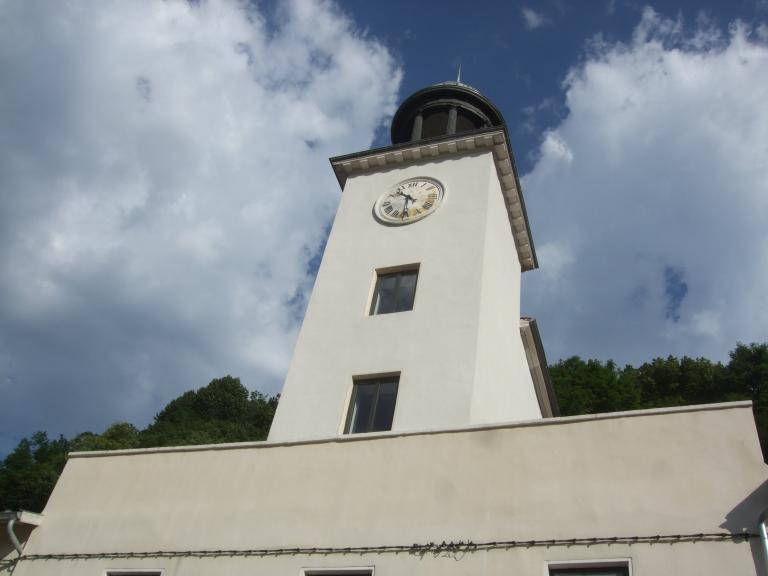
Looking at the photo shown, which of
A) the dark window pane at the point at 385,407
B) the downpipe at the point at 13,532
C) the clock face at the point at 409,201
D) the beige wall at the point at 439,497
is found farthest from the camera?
the clock face at the point at 409,201

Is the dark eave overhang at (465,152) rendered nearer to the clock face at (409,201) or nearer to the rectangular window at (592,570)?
the clock face at (409,201)

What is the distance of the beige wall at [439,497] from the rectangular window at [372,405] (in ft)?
8.08

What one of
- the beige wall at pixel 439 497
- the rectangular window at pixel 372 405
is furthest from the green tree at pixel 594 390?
the beige wall at pixel 439 497

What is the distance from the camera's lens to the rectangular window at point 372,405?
586 inches

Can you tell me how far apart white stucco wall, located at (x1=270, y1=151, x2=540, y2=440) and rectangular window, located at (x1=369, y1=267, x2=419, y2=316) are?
0.80 ft

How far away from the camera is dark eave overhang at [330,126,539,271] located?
20562 mm

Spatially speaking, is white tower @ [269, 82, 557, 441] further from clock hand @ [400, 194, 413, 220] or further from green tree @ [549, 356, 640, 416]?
green tree @ [549, 356, 640, 416]

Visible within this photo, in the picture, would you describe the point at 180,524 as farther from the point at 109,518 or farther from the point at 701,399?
the point at 701,399

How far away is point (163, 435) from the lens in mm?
55781

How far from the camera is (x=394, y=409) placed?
14.8 m

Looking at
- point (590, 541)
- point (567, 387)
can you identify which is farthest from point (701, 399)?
point (590, 541)

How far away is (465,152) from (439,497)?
1226cm

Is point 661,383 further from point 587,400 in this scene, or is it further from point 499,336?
point 499,336

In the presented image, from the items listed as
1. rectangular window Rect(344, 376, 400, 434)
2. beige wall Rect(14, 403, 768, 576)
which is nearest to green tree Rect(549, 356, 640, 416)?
rectangular window Rect(344, 376, 400, 434)
